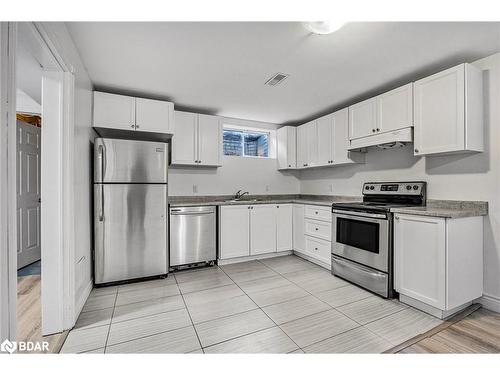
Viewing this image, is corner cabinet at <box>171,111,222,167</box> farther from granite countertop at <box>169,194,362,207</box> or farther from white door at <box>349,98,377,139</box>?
white door at <box>349,98,377,139</box>

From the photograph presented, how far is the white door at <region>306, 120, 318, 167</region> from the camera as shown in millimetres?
3845

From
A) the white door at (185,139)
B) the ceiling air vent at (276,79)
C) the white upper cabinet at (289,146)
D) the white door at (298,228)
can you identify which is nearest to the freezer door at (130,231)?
the white door at (185,139)

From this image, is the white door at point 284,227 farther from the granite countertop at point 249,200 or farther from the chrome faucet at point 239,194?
the chrome faucet at point 239,194

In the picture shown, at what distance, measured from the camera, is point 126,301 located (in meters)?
2.35

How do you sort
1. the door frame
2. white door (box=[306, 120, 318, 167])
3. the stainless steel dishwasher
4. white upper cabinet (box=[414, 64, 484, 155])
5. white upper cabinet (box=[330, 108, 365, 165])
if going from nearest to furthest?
the door frame < white upper cabinet (box=[414, 64, 484, 155]) < the stainless steel dishwasher < white upper cabinet (box=[330, 108, 365, 165]) < white door (box=[306, 120, 318, 167])

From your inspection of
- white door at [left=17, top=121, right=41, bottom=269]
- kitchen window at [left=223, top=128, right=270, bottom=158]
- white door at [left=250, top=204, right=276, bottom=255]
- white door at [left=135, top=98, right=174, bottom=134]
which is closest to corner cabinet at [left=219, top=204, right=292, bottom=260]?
white door at [left=250, top=204, right=276, bottom=255]

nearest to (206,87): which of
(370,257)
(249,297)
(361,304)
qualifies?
(249,297)

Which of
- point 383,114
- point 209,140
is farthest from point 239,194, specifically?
point 383,114

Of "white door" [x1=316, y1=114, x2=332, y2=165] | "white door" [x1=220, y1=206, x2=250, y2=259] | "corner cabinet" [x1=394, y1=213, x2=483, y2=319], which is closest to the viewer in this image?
"corner cabinet" [x1=394, y1=213, x2=483, y2=319]

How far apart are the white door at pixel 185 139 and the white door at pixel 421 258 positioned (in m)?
2.70

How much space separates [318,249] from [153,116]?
285cm

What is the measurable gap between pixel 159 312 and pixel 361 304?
1.88m

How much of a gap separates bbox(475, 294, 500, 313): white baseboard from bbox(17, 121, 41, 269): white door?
5262mm

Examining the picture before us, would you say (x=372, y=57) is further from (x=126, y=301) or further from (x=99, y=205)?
(x=126, y=301)
